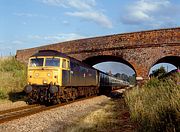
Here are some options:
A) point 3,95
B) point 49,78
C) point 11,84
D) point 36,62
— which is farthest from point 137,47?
point 49,78

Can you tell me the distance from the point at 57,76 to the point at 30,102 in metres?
2.37

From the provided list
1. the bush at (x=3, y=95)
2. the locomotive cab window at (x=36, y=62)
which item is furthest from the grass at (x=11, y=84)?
the locomotive cab window at (x=36, y=62)

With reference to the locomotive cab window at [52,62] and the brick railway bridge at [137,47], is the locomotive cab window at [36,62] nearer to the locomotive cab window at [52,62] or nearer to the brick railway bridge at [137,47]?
the locomotive cab window at [52,62]

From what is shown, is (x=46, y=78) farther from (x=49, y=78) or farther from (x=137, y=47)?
(x=137, y=47)

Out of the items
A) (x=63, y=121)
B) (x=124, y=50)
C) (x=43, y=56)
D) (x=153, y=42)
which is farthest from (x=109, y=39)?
(x=63, y=121)

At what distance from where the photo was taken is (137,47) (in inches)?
1150

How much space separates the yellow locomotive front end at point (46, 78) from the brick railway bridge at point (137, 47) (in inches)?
500

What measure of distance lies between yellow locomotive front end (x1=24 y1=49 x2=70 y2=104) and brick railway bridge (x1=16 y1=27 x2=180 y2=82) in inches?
500

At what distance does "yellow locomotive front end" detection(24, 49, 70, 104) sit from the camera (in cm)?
1662

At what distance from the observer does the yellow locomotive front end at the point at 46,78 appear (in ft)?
54.5

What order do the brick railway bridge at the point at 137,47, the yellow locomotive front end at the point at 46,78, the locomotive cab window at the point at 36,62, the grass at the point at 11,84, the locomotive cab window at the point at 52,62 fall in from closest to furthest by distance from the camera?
the yellow locomotive front end at the point at 46,78 < the locomotive cab window at the point at 52,62 < the locomotive cab window at the point at 36,62 < the grass at the point at 11,84 < the brick railway bridge at the point at 137,47

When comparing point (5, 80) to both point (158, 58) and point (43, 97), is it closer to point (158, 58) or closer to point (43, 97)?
point (43, 97)

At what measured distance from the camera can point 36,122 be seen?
34.8 ft

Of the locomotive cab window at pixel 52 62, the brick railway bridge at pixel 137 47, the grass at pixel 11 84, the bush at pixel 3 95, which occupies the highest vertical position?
the brick railway bridge at pixel 137 47
